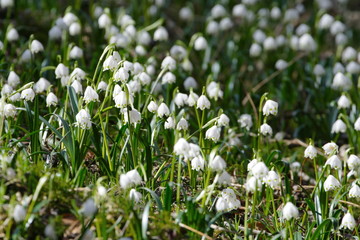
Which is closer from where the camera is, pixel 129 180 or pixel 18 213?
pixel 18 213

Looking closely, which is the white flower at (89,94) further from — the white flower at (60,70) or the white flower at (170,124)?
the white flower at (60,70)

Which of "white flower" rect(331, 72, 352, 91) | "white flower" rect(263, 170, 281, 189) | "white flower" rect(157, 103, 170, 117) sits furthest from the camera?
"white flower" rect(331, 72, 352, 91)

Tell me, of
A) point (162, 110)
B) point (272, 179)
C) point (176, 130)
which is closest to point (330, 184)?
point (272, 179)

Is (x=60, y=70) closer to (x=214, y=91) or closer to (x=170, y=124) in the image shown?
(x=170, y=124)

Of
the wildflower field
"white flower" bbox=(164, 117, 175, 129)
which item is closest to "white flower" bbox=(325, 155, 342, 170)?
the wildflower field

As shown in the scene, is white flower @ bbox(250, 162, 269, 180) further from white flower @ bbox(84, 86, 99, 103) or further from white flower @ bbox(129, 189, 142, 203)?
white flower @ bbox(84, 86, 99, 103)

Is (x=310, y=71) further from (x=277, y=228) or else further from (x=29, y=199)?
(x=29, y=199)

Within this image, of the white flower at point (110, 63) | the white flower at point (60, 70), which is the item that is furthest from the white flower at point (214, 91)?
the white flower at point (60, 70)

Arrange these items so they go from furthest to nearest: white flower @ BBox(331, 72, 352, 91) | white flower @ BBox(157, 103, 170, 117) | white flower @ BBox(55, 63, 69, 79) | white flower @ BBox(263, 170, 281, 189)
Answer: white flower @ BBox(331, 72, 352, 91) < white flower @ BBox(55, 63, 69, 79) < white flower @ BBox(157, 103, 170, 117) < white flower @ BBox(263, 170, 281, 189)
